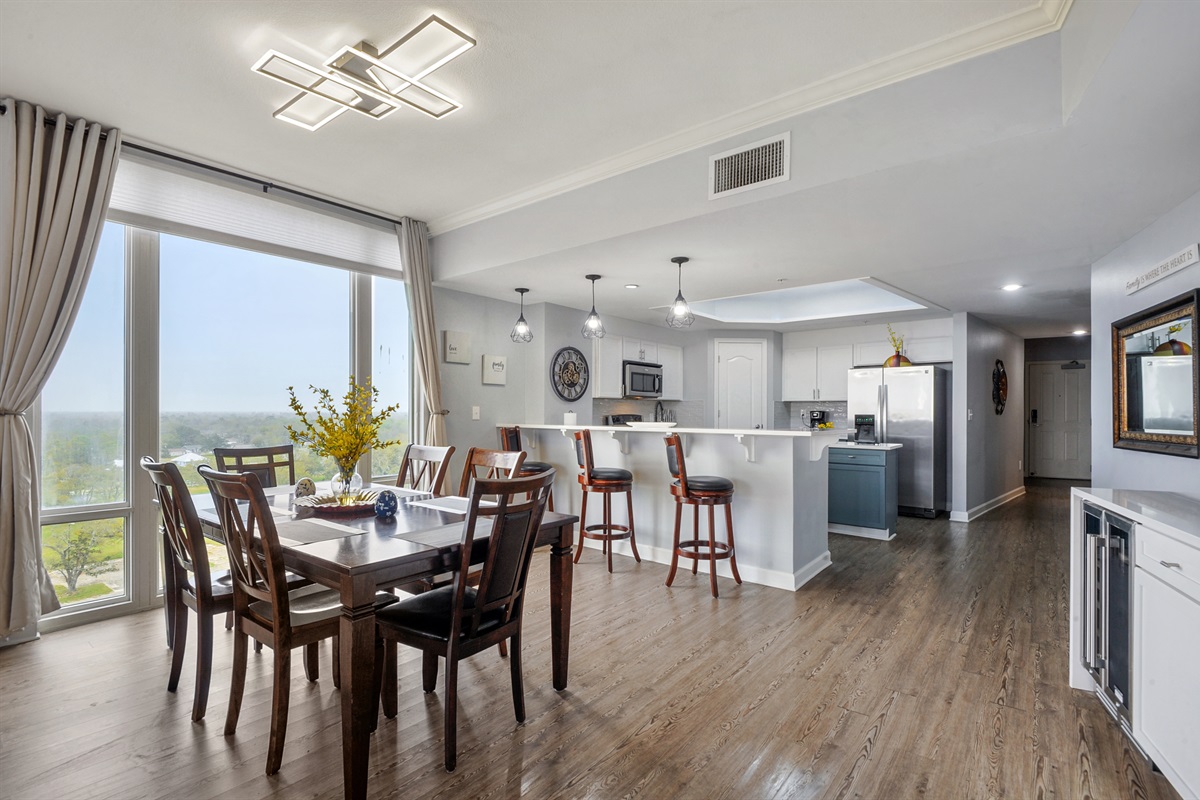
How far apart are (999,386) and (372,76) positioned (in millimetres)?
7924

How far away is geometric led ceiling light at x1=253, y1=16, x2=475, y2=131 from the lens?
2406mm

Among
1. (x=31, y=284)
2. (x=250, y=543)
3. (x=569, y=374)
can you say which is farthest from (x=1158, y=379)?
(x=31, y=284)

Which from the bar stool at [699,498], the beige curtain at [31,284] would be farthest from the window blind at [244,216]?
the bar stool at [699,498]

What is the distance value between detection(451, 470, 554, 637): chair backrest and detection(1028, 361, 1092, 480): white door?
10.9 m

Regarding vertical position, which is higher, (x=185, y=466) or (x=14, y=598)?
(x=185, y=466)

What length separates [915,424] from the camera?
6.61 m

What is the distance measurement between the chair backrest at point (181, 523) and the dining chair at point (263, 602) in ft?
0.45

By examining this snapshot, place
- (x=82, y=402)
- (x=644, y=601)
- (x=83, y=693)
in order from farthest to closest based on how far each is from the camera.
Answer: (x=644, y=601) → (x=82, y=402) → (x=83, y=693)

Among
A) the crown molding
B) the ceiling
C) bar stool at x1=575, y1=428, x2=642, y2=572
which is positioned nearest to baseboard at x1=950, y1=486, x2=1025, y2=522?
the ceiling

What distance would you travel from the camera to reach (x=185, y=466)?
3750 mm

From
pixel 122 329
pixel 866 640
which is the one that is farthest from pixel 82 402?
pixel 866 640

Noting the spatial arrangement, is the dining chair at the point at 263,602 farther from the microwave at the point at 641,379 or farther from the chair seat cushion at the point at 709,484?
the microwave at the point at 641,379

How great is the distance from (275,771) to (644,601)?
7.25 feet

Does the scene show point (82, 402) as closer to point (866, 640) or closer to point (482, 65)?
point (482, 65)
